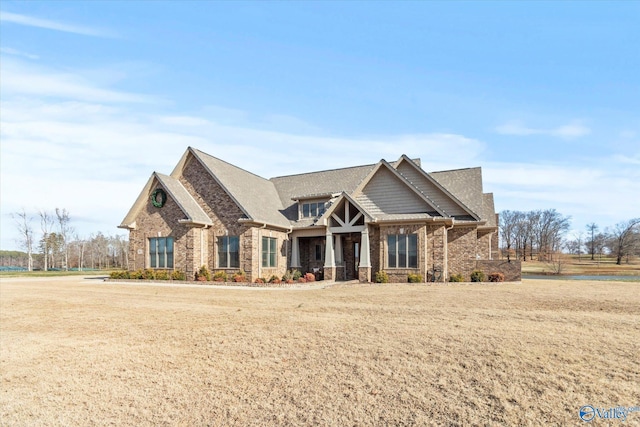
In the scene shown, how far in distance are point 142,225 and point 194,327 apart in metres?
17.7

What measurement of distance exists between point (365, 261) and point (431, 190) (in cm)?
618

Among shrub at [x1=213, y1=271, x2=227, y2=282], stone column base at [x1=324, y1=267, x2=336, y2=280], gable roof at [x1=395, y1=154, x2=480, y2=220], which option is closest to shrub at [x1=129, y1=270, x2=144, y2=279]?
shrub at [x1=213, y1=271, x2=227, y2=282]

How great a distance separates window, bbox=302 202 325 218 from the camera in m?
25.7

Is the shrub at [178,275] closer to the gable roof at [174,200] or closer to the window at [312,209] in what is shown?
the gable roof at [174,200]

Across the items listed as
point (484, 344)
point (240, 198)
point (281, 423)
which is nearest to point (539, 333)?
point (484, 344)

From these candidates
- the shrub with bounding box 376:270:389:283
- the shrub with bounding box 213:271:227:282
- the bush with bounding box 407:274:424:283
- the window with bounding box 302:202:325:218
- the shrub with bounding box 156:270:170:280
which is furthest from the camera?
the window with bounding box 302:202:325:218

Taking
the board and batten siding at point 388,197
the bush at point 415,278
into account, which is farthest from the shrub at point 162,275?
the bush at point 415,278

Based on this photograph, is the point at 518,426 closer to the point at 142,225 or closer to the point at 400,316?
the point at 400,316

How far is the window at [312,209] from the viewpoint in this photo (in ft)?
84.3

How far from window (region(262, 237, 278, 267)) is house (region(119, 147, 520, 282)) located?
0.20 feet

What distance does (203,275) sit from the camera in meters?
22.8

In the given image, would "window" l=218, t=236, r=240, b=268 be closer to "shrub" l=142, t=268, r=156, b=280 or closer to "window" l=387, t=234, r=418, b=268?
"shrub" l=142, t=268, r=156, b=280

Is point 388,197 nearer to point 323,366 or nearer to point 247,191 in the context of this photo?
point 247,191

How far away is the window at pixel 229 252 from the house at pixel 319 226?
60mm
